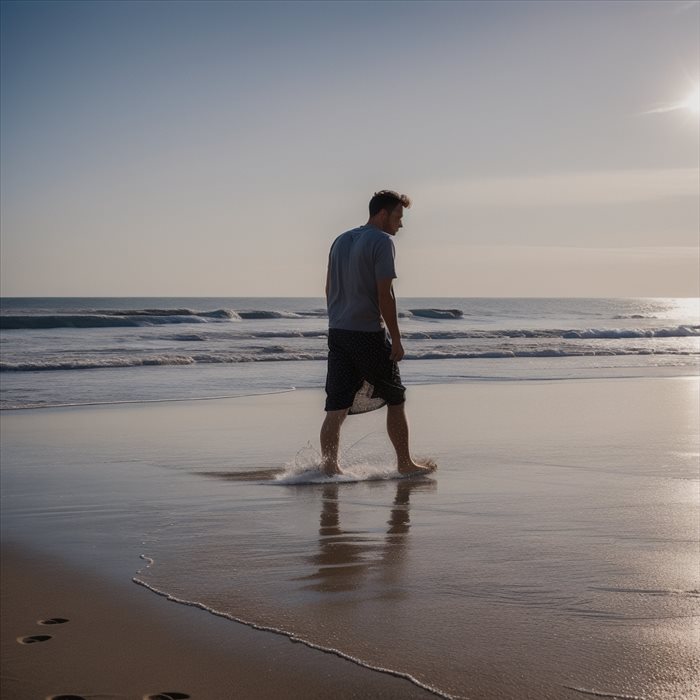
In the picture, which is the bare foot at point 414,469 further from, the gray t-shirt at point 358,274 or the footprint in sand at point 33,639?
the footprint in sand at point 33,639

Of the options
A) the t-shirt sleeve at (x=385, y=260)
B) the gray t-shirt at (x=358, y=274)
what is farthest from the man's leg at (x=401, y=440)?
the t-shirt sleeve at (x=385, y=260)

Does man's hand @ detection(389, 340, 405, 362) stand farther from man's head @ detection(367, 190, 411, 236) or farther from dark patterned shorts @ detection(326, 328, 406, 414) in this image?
man's head @ detection(367, 190, 411, 236)

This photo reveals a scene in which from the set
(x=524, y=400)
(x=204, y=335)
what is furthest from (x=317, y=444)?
(x=204, y=335)

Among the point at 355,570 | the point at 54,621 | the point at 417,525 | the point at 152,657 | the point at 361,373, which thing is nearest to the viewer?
the point at 152,657

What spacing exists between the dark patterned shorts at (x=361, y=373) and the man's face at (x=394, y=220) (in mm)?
610

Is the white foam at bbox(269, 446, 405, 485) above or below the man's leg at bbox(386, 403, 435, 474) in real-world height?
below

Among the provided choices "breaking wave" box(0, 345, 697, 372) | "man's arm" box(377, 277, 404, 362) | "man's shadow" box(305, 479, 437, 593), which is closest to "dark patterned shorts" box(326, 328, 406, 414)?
"man's arm" box(377, 277, 404, 362)

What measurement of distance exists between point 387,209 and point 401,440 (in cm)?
139

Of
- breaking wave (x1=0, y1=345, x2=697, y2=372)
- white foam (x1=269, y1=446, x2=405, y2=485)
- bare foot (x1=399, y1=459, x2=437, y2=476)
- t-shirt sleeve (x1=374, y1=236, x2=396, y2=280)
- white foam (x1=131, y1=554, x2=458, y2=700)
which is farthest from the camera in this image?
breaking wave (x1=0, y1=345, x2=697, y2=372)

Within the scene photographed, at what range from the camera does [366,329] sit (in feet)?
17.8

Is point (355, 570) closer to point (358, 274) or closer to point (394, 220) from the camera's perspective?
point (358, 274)

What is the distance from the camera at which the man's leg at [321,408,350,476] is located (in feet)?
18.1

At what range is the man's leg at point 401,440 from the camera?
5535 mm

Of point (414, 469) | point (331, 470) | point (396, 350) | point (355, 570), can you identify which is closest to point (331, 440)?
point (331, 470)
